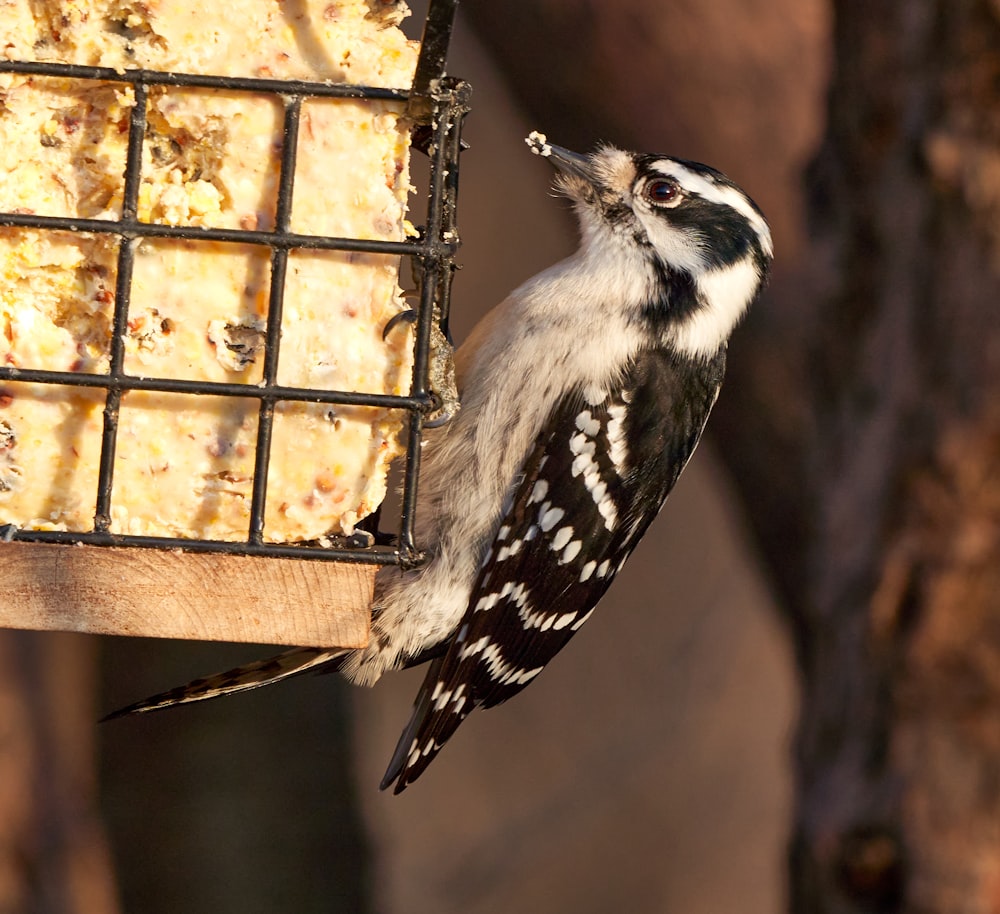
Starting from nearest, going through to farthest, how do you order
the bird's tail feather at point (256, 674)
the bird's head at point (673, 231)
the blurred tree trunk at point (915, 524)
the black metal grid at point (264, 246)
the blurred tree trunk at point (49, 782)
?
the black metal grid at point (264, 246) → the bird's tail feather at point (256, 674) → the bird's head at point (673, 231) → the blurred tree trunk at point (915, 524) → the blurred tree trunk at point (49, 782)

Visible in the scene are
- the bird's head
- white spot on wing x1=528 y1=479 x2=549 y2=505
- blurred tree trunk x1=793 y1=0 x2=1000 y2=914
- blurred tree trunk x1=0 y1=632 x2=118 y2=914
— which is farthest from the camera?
blurred tree trunk x1=0 y1=632 x2=118 y2=914

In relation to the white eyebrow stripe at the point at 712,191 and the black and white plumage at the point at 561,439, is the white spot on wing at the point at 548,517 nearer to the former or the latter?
the black and white plumage at the point at 561,439

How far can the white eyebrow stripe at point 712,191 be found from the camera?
297 centimetres

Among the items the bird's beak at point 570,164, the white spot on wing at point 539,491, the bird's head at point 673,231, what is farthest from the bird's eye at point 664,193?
the white spot on wing at point 539,491

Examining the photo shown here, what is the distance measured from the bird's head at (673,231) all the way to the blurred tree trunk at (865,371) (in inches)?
22.1

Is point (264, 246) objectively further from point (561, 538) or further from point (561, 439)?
point (561, 538)

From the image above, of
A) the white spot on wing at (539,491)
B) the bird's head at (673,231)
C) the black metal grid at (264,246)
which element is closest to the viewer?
the black metal grid at (264,246)

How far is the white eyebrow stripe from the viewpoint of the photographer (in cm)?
297

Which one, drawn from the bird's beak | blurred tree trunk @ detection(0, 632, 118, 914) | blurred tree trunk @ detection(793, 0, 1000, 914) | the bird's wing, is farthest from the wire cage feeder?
blurred tree trunk @ detection(0, 632, 118, 914)

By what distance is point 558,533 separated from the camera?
2.80 meters

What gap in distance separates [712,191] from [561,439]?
2.16 feet

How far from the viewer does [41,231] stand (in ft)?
7.09

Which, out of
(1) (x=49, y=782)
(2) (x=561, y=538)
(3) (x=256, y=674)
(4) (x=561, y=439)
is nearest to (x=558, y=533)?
(2) (x=561, y=538)

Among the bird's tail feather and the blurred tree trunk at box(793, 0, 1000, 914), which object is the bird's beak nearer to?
the blurred tree trunk at box(793, 0, 1000, 914)
